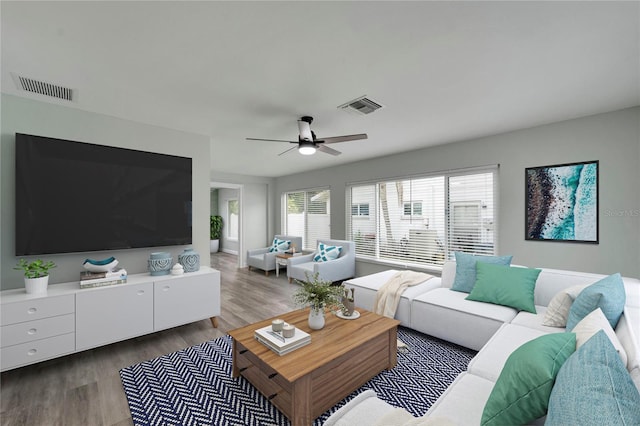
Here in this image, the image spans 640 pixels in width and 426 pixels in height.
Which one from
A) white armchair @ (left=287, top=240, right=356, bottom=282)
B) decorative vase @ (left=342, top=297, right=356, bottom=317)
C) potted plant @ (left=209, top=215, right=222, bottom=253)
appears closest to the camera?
decorative vase @ (left=342, top=297, right=356, bottom=317)

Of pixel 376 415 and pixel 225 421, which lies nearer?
pixel 376 415

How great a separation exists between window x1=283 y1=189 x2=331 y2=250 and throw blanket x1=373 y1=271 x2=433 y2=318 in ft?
10.4

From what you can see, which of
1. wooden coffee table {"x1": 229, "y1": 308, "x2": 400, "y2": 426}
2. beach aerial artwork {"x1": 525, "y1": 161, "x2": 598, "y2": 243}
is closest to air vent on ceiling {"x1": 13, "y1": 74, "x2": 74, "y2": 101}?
wooden coffee table {"x1": 229, "y1": 308, "x2": 400, "y2": 426}

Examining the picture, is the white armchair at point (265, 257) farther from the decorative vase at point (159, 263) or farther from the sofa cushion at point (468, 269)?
the sofa cushion at point (468, 269)

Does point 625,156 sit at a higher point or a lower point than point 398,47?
lower

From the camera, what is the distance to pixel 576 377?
33.3 inches

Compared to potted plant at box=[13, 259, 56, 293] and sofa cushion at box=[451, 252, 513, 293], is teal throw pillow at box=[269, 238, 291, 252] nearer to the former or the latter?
sofa cushion at box=[451, 252, 513, 293]

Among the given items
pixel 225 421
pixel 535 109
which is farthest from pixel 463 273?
pixel 225 421

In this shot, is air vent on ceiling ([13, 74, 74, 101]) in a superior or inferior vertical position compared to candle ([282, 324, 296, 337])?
superior

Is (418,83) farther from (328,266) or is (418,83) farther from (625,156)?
(328,266)

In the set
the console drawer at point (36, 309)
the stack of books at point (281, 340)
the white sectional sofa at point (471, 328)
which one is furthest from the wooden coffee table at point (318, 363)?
the console drawer at point (36, 309)

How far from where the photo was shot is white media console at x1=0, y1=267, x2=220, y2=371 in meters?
2.14

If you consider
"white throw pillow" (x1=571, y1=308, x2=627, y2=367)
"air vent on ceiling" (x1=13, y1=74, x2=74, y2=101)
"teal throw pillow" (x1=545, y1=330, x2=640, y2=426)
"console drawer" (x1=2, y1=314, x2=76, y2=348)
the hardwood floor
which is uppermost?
"air vent on ceiling" (x1=13, y1=74, x2=74, y2=101)

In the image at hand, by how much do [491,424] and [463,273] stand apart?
226 cm
